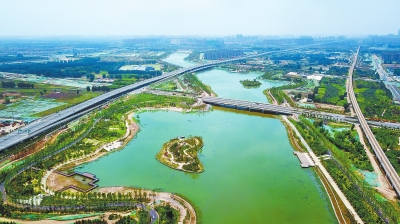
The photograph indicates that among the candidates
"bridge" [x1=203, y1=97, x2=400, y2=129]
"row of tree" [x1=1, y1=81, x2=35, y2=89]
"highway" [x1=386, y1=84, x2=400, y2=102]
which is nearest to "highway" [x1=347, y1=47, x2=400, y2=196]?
"bridge" [x1=203, y1=97, x2=400, y2=129]

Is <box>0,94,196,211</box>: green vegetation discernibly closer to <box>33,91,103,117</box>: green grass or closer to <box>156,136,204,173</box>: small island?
<box>156,136,204,173</box>: small island

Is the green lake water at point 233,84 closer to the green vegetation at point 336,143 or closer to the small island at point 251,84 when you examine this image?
the small island at point 251,84

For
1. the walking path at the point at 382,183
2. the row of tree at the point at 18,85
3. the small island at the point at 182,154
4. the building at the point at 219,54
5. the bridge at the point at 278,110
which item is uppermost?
the building at the point at 219,54

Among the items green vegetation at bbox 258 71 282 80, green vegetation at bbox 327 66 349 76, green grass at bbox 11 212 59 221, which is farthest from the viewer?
green vegetation at bbox 327 66 349 76

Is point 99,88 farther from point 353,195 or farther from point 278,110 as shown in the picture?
point 353,195

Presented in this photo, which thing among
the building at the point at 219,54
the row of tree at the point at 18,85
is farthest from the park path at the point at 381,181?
the building at the point at 219,54

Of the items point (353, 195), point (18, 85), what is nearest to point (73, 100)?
point (18, 85)
